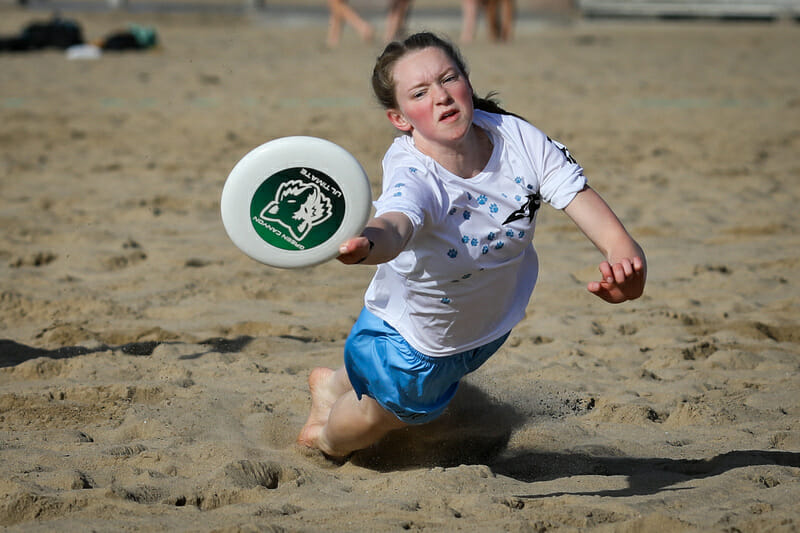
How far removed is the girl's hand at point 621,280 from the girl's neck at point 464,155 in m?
0.51

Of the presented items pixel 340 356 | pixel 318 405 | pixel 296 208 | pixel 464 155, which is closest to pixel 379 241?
pixel 296 208

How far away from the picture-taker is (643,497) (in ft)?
8.38

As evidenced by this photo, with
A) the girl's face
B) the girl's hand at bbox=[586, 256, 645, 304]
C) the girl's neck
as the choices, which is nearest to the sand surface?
the girl's hand at bbox=[586, 256, 645, 304]

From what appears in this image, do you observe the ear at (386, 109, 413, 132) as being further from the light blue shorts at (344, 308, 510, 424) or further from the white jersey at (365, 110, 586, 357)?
the light blue shorts at (344, 308, 510, 424)

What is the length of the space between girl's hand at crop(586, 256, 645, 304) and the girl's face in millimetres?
564

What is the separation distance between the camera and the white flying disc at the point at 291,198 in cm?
230

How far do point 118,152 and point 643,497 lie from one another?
570cm

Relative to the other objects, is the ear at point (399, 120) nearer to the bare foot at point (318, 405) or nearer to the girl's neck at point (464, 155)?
the girl's neck at point (464, 155)

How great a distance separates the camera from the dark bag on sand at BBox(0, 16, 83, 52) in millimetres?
12445

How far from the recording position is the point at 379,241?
7.34 ft

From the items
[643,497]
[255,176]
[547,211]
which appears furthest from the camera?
[547,211]

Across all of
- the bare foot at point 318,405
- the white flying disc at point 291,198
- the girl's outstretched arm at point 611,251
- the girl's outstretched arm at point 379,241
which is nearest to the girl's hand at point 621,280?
the girl's outstretched arm at point 611,251

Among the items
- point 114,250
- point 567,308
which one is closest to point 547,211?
point 567,308

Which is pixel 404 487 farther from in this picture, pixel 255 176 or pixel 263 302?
pixel 263 302
